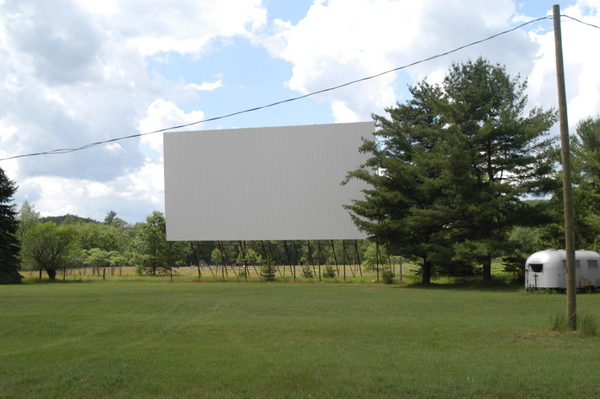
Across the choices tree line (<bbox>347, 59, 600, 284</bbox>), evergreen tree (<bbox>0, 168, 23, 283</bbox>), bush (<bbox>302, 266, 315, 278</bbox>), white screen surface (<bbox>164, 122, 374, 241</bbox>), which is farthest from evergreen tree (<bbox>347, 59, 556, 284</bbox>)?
evergreen tree (<bbox>0, 168, 23, 283</bbox>)

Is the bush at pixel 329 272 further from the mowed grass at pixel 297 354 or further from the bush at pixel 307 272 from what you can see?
the mowed grass at pixel 297 354

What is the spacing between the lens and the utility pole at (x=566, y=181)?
43.5ft

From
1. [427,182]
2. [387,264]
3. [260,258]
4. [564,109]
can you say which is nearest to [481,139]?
[427,182]

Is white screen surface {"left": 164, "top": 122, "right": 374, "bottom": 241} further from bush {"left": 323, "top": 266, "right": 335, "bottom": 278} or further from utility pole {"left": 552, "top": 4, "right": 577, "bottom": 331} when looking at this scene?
utility pole {"left": 552, "top": 4, "right": 577, "bottom": 331}

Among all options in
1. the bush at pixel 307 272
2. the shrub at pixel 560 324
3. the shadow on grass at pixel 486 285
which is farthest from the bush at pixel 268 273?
the shrub at pixel 560 324

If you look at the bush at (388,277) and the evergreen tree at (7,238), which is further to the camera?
the evergreen tree at (7,238)

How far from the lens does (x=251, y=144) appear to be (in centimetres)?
4659

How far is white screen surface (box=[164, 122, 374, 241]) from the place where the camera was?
44594 millimetres

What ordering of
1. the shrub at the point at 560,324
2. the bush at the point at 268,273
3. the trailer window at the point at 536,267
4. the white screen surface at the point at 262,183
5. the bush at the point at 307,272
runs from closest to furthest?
1. the shrub at the point at 560,324
2. the trailer window at the point at 536,267
3. the white screen surface at the point at 262,183
4. the bush at the point at 268,273
5. the bush at the point at 307,272

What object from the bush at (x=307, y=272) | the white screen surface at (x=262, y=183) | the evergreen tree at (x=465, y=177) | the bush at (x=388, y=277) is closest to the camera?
the evergreen tree at (x=465, y=177)

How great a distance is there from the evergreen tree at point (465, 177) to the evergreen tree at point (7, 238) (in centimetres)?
3189

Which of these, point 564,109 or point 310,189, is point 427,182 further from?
point 564,109

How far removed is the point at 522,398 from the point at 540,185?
26713 millimetres

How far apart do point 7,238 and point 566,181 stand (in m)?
49.2
